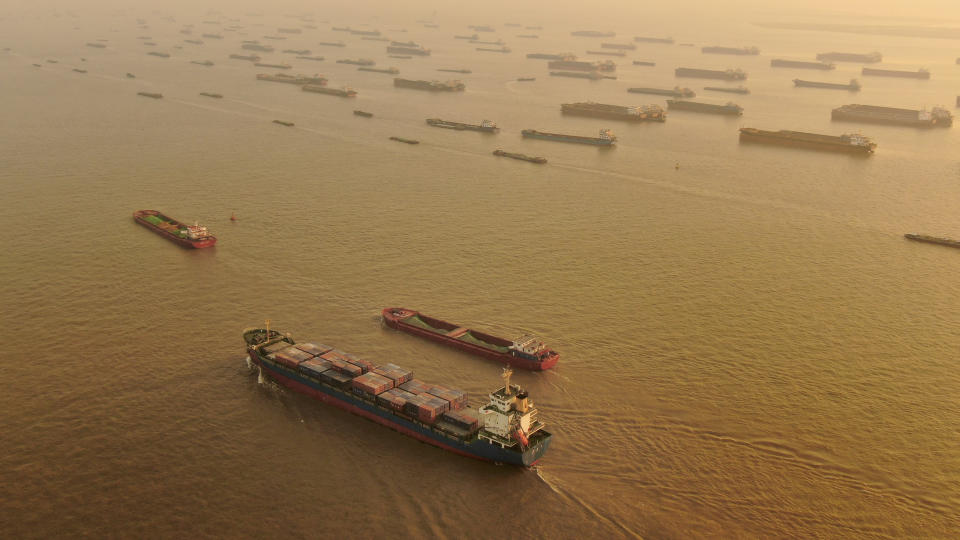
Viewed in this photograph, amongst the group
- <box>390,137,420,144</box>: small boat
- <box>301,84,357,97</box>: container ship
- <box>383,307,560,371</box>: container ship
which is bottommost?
<box>383,307,560,371</box>: container ship

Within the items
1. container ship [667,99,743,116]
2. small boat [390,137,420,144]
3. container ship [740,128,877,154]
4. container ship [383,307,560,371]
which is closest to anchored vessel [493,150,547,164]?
small boat [390,137,420,144]

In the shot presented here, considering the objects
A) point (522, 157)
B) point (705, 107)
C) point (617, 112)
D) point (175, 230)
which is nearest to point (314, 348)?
point (175, 230)

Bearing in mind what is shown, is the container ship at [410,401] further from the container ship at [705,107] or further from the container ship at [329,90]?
the container ship at [705,107]

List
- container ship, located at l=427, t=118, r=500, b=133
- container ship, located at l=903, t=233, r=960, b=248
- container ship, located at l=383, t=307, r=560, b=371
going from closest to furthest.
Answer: container ship, located at l=383, t=307, r=560, b=371 < container ship, located at l=903, t=233, r=960, b=248 < container ship, located at l=427, t=118, r=500, b=133

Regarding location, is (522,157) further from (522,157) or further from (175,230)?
(175,230)

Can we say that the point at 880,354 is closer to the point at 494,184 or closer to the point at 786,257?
the point at 786,257

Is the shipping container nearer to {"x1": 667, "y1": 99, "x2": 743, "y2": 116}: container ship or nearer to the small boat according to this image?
the small boat
